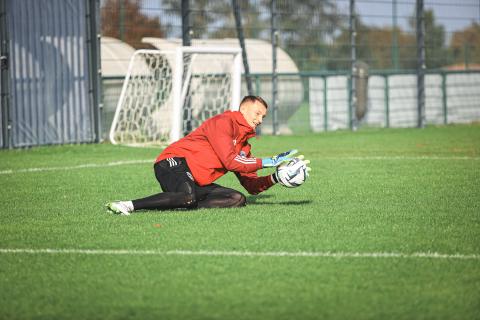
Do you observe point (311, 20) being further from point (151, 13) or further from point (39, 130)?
point (39, 130)

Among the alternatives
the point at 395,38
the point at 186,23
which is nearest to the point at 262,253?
the point at 186,23

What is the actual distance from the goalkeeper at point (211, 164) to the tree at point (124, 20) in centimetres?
1098

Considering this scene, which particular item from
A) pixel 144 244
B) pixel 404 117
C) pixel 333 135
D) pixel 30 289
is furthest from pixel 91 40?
pixel 30 289

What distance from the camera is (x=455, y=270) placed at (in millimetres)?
5961

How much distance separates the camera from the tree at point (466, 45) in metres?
26.5

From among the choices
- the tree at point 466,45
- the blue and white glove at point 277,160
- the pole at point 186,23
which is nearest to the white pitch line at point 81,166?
the blue and white glove at point 277,160

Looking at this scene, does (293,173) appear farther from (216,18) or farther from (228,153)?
(216,18)

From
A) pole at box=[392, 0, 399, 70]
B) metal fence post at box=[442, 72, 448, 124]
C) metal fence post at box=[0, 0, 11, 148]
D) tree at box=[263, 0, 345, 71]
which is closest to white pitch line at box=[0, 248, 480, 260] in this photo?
metal fence post at box=[0, 0, 11, 148]

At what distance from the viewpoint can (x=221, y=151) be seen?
8.63m

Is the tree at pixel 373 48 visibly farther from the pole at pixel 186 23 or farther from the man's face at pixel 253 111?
the man's face at pixel 253 111

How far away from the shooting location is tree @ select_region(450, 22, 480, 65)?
87.1 feet

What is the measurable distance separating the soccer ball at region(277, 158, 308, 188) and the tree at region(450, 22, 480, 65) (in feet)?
61.0

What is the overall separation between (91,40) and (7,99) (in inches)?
103

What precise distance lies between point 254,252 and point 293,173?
222 centimetres
